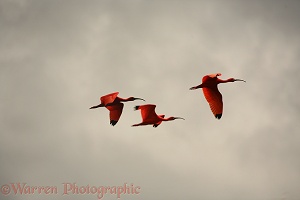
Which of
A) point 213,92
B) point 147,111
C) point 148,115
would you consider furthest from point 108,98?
point 213,92

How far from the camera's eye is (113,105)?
174 ft

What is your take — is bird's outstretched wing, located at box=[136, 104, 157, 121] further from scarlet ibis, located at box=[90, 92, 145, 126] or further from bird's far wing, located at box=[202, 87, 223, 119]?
bird's far wing, located at box=[202, 87, 223, 119]

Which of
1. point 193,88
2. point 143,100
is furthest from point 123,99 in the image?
point 193,88

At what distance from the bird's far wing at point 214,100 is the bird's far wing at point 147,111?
4284 millimetres

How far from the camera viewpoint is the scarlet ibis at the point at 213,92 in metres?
48.8

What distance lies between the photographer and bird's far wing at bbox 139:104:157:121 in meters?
50.6

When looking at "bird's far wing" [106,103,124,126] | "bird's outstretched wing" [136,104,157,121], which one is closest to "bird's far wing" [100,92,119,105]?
"bird's outstretched wing" [136,104,157,121]

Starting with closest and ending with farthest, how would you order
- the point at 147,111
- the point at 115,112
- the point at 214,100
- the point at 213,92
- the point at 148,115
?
the point at 213,92, the point at 214,100, the point at 147,111, the point at 148,115, the point at 115,112

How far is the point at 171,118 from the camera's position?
175 ft

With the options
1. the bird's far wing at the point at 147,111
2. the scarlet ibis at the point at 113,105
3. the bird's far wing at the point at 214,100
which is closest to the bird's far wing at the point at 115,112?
the scarlet ibis at the point at 113,105

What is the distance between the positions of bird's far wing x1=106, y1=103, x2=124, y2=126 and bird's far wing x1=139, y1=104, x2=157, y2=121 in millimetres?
2972

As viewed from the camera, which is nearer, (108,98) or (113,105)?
(108,98)

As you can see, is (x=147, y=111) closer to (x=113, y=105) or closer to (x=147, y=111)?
(x=147, y=111)

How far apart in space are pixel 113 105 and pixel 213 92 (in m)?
8.57
